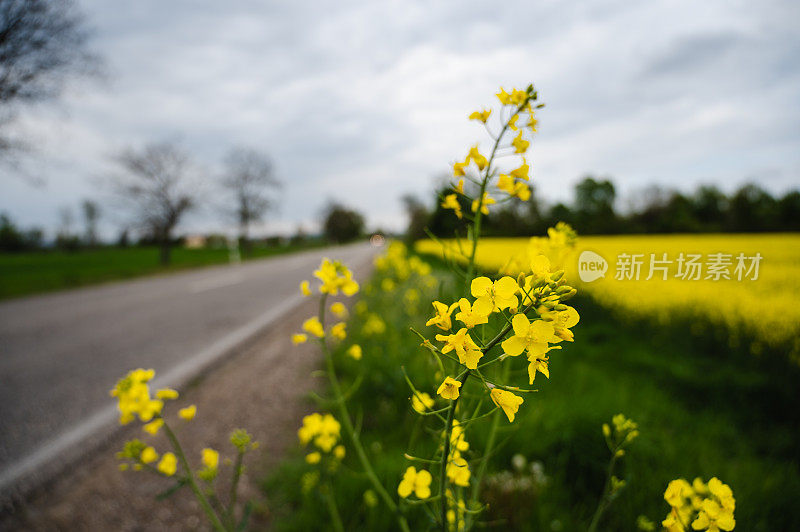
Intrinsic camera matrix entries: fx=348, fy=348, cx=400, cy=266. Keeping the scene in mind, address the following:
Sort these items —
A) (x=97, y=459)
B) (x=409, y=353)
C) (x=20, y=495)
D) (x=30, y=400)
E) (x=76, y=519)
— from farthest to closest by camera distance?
1. (x=409, y=353)
2. (x=30, y=400)
3. (x=97, y=459)
4. (x=20, y=495)
5. (x=76, y=519)

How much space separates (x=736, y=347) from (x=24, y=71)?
1682 centimetres

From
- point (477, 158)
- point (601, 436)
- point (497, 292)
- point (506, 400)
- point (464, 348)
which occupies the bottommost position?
point (601, 436)

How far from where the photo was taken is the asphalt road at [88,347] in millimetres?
2820

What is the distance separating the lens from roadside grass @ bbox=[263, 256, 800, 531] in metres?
1.89

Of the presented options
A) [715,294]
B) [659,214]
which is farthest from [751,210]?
[715,294]

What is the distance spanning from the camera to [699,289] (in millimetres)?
4871

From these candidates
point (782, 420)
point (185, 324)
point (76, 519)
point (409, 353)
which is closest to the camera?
point (76, 519)

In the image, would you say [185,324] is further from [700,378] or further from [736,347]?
[736,347]

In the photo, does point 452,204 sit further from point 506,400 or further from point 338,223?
point 338,223

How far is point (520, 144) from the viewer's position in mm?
1018

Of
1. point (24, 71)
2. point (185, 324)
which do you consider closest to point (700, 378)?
point (185, 324)

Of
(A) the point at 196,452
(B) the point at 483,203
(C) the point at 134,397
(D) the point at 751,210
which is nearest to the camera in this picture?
(B) the point at 483,203

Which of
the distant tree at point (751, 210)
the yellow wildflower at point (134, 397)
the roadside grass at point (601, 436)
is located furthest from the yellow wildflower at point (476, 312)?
the distant tree at point (751, 210)

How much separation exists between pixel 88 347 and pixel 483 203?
5.99 meters
